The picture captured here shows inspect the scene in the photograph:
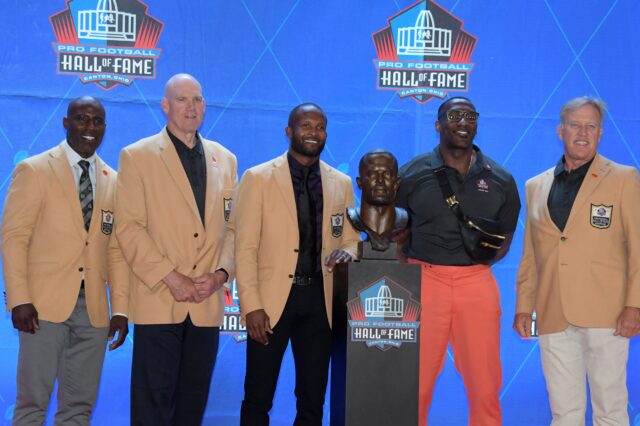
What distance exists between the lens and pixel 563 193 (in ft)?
12.8

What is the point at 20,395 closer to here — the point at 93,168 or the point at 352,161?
the point at 93,168

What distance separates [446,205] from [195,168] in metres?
1.35

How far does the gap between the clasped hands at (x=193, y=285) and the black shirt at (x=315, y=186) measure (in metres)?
0.53

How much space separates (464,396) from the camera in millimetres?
5090

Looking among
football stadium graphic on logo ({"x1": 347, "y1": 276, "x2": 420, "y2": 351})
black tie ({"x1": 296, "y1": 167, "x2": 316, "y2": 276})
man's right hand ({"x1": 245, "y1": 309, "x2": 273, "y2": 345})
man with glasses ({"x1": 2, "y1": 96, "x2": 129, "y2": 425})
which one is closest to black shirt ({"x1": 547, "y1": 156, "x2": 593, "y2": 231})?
football stadium graphic on logo ({"x1": 347, "y1": 276, "x2": 420, "y2": 351})

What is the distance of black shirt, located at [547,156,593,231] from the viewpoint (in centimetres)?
386

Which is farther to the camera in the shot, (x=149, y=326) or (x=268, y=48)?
(x=268, y=48)

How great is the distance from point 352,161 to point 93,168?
1.86 meters

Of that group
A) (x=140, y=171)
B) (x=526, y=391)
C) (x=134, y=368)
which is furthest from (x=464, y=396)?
(x=140, y=171)

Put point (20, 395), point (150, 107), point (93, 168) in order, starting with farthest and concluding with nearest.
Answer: point (150, 107)
point (93, 168)
point (20, 395)

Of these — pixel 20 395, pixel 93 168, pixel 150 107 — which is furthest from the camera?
pixel 150 107

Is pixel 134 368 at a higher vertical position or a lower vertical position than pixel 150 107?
lower

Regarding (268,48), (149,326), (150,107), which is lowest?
(149,326)

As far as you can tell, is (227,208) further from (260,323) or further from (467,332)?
(467,332)
